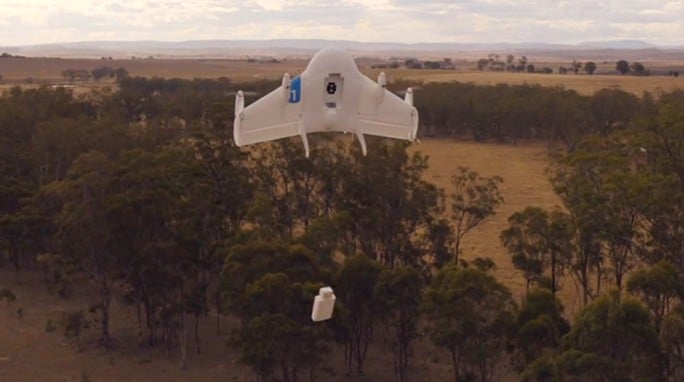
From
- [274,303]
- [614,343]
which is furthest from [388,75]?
[614,343]

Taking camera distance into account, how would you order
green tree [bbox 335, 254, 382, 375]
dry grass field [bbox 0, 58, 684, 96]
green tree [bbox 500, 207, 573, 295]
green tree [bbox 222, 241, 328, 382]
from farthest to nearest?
1. dry grass field [bbox 0, 58, 684, 96]
2. green tree [bbox 500, 207, 573, 295]
3. green tree [bbox 335, 254, 382, 375]
4. green tree [bbox 222, 241, 328, 382]

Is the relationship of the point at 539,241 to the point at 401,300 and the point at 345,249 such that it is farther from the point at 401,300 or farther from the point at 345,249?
the point at 345,249

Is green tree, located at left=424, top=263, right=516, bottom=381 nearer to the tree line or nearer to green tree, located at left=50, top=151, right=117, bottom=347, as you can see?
the tree line

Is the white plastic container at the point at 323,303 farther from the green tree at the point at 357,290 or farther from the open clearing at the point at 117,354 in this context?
the open clearing at the point at 117,354

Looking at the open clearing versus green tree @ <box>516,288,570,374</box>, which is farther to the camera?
the open clearing

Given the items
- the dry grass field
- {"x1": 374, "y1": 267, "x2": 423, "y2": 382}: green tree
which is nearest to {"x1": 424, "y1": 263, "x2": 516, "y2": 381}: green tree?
{"x1": 374, "y1": 267, "x2": 423, "y2": 382}: green tree

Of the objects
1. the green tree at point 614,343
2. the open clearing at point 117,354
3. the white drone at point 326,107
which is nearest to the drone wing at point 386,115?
the white drone at point 326,107
